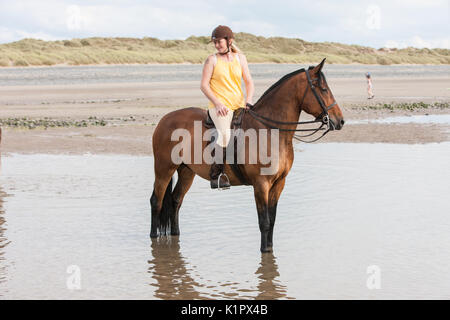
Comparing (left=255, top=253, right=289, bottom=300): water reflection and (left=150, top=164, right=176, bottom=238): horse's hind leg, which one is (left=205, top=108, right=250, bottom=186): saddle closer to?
(left=255, top=253, right=289, bottom=300): water reflection

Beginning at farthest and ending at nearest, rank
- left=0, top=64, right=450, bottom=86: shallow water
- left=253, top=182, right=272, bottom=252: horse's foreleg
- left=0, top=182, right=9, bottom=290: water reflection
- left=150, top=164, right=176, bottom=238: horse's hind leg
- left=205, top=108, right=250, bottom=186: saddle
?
left=0, top=64, right=450, bottom=86: shallow water → left=150, top=164, right=176, bottom=238: horse's hind leg → left=205, top=108, right=250, bottom=186: saddle → left=253, top=182, right=272, bottom=252: horse's foreleg → left=0, top=182, right=9, bottom=290: water reflection

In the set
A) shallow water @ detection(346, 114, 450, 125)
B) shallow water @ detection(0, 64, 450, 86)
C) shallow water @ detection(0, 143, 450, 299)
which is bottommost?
shallow water @ detection(0, 143, 450, 299)

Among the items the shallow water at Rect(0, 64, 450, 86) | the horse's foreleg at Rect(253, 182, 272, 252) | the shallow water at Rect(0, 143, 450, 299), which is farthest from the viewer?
the shallow water at Rect(0, 64, 450, 86)

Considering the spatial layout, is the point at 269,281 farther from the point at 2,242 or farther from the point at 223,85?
the point at 2,242

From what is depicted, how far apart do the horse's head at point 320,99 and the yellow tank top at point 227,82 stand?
39.1 inches

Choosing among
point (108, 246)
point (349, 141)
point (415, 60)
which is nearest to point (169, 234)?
point (108, 246)

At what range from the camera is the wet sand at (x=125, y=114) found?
22.6 metres

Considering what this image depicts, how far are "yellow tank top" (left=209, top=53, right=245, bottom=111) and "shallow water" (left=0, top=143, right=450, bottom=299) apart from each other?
1.99 metres

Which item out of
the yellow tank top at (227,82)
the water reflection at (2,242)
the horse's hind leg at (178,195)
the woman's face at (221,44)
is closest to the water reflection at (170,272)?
the horse's hind leg at (178,195)

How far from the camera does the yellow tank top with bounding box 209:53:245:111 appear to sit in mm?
9875

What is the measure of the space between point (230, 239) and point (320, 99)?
2577 millimetres

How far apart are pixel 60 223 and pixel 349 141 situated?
42.0 feet

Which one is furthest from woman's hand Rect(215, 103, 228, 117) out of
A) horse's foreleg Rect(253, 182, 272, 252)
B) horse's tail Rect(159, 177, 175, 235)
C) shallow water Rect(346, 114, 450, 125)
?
shallow water Rect(346, 114, 450, 125)

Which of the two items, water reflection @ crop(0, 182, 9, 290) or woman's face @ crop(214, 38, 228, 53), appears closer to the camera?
water reflection @ crop(0, 182, 9, 290)
